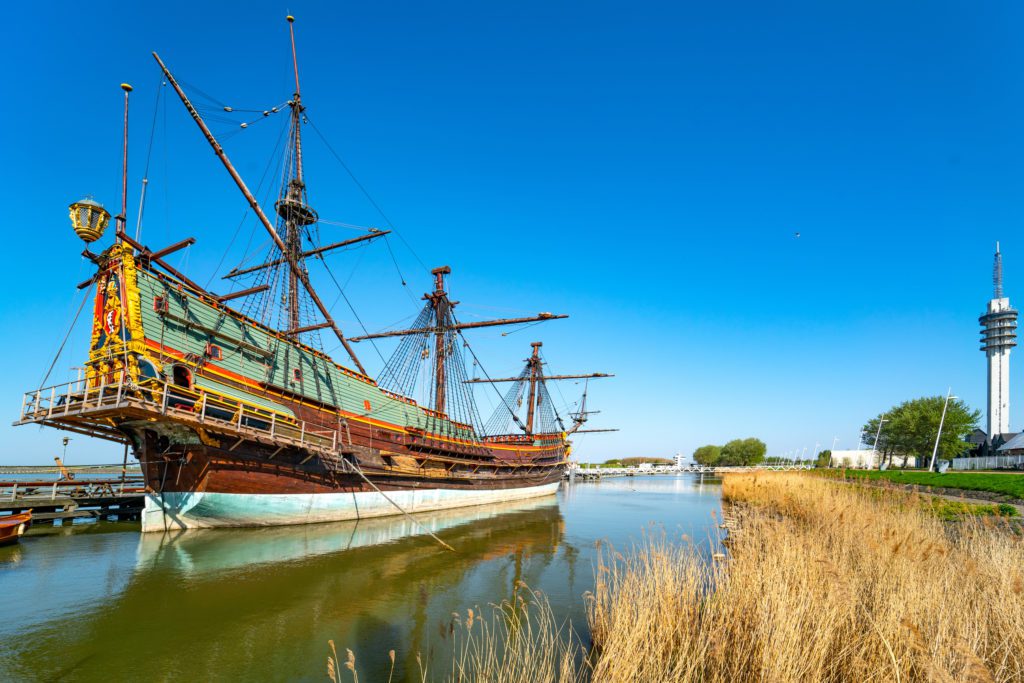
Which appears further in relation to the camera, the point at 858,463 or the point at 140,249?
the point at 858,463

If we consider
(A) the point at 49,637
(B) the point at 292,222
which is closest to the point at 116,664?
(A) the point at 49,637

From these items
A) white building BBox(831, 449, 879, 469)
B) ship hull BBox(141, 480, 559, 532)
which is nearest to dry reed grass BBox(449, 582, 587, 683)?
ship hull BBox(141, 480, 559, 532)

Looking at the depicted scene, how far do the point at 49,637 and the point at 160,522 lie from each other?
35.2 feet

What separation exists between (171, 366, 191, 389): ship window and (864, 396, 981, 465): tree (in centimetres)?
6939

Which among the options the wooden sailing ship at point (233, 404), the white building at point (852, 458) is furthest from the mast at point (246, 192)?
the white building at point (852, 458)

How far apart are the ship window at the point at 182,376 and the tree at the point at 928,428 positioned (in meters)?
69.4

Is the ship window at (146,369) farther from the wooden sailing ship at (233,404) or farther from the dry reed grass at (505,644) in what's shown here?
the dry reed grass at (505,644)

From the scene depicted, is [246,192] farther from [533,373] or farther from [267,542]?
[533,373]

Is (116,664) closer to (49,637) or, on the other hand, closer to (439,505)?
(49,637)

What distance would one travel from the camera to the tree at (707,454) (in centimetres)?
13712

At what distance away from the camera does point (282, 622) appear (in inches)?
335

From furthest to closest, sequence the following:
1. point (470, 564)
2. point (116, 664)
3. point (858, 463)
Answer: point (858, 463) < point (470, 564) < point (116, 664)

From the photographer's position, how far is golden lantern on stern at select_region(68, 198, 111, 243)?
14.3m

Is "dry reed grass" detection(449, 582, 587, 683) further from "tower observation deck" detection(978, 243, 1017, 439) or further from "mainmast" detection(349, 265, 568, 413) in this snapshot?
"tower observation deck" detection(978, 243, 1017, 439)
